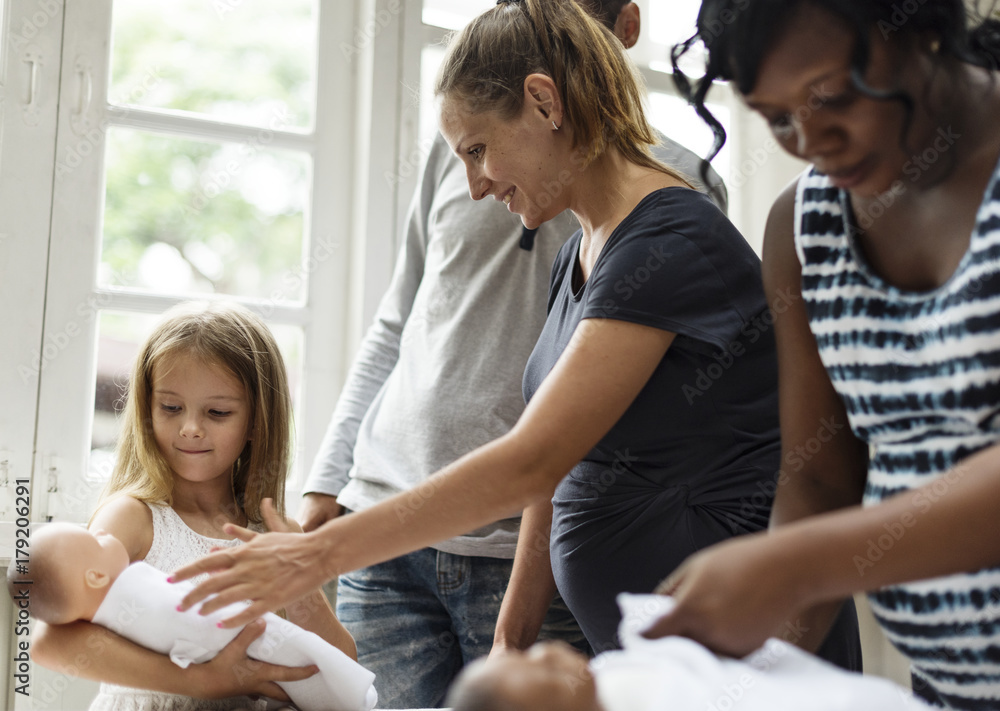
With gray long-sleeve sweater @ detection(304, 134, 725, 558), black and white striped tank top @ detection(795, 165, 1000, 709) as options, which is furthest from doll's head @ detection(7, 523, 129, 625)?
black and white striped tank top @ detection(795, 165, 1000, 709)

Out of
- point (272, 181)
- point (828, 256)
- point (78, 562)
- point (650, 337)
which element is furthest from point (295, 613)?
point (272, 181)

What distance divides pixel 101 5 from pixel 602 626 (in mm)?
1730

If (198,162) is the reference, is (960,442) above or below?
below

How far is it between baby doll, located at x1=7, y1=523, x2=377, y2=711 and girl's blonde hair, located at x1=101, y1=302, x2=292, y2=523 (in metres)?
0.30

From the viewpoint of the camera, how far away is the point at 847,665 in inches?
38.7

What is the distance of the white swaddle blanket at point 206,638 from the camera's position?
103 centimetres

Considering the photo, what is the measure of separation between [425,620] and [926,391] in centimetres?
107

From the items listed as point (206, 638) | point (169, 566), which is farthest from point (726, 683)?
point (169, 566)

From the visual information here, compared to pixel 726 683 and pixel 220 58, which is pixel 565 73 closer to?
pixel 726 683

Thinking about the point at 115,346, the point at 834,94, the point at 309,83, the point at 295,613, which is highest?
the point at 309,83

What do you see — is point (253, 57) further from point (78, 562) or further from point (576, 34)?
point (78, 562)

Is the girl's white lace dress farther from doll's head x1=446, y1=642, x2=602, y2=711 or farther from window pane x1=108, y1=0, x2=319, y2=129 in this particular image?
window pane x1=108, y1=0, x2=319, y2=129

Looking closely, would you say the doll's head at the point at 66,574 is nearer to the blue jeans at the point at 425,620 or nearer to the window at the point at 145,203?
the blue jeans at the point at 425,620

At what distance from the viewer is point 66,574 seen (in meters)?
1.02
